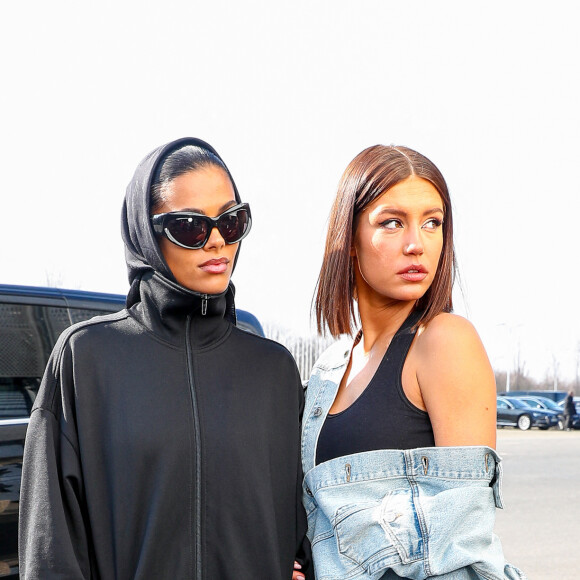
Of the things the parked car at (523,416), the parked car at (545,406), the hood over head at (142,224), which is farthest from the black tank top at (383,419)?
the parked car at (545,406)

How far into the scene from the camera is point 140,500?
2061mm

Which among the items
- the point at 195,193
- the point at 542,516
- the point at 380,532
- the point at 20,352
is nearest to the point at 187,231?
the point at 195,193

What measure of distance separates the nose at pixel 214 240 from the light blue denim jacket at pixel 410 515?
68 cm

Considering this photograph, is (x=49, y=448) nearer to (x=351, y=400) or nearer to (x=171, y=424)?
(x=171, y=424)

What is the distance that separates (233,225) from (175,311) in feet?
0.95

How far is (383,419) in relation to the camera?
7.14 feet

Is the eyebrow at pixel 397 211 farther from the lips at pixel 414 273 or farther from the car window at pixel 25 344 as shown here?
the car window at pixel 25 344

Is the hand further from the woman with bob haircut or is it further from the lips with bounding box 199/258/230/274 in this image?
Result: the lips with bounding box 199/258/230/274

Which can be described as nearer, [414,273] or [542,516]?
[414,273]

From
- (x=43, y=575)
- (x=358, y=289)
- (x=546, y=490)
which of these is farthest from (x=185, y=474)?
(x=546, y=490)

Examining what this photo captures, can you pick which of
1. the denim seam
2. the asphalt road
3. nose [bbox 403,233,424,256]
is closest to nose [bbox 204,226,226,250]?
nose [bbox 403,233,424,256]

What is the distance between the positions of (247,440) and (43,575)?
24.7 inches

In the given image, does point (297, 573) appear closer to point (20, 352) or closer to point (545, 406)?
point (20, 352)

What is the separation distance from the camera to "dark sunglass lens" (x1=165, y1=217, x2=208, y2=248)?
217 cm
